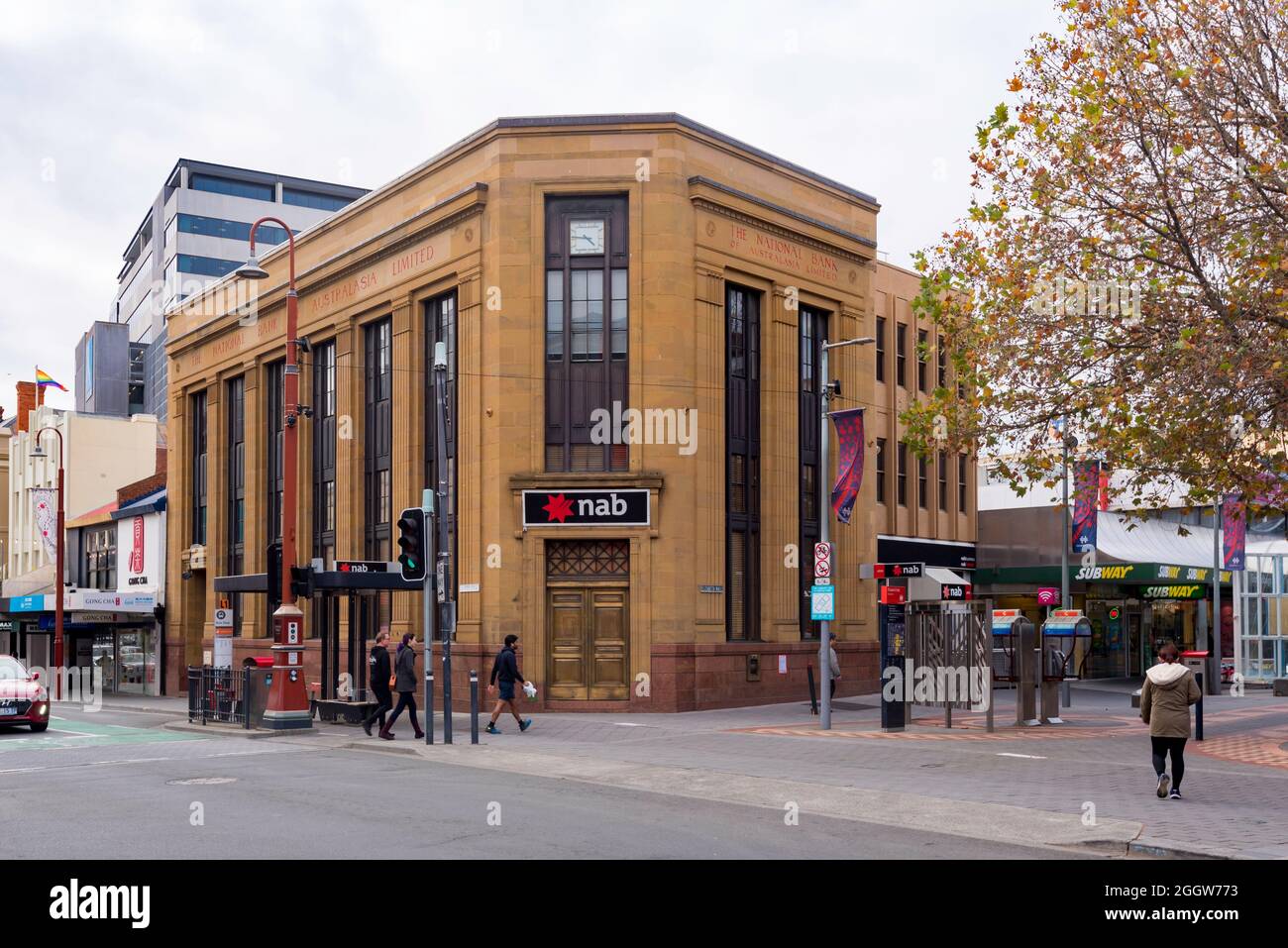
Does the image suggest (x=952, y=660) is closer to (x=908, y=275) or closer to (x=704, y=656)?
(x=704, y=656)

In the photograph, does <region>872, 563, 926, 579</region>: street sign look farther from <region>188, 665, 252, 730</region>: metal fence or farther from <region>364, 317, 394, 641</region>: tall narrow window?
<region>364, 317, 394, 641</region>: tall narrow window

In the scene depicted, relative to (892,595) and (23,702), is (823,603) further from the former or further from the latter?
(23,702)

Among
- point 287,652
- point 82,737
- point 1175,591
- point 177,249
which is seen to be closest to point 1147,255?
point 287,652

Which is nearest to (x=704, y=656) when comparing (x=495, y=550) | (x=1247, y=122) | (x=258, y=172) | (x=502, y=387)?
(x=495, y=550)

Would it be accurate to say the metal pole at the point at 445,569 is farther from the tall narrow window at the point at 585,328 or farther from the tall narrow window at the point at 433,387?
the tall narrow window at the point at 433,387

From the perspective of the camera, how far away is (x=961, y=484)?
41.0 m

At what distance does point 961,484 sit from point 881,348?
616 cm

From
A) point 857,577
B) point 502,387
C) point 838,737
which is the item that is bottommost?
point 838,737

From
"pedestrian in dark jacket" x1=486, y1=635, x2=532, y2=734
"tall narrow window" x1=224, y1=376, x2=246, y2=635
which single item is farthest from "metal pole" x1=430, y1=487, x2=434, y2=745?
"tall narrow window" x1=224, y1=376, x2=246, y2=635

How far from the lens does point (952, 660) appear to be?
2273 cm

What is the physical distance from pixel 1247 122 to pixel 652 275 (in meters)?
12.8

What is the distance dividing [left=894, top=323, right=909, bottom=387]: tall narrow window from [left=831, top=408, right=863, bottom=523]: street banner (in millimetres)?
12105

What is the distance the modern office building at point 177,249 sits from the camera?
→ 78256mm

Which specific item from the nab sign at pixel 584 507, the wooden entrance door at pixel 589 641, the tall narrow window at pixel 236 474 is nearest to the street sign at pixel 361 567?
the nab sign at pixel 584 507
